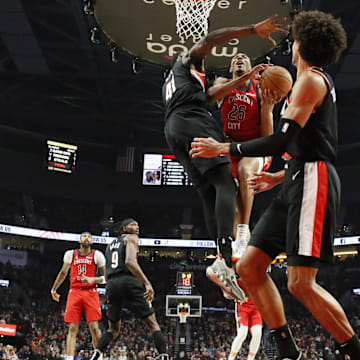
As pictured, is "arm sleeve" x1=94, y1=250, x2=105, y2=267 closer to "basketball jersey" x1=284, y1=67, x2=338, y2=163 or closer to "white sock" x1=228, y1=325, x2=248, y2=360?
"white sock" x1=228, y1=325, x2=248, y2=360

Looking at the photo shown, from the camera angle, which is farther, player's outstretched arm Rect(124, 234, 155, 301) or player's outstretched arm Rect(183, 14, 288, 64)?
player's outstretched arm Rect(124, 234, 155, 301)

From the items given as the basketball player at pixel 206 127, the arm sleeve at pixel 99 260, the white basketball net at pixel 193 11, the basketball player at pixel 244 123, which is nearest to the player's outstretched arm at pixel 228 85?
the basketball player at pixel 206 127

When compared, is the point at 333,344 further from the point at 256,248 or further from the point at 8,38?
the point at 256,248

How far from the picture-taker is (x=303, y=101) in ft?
11.4

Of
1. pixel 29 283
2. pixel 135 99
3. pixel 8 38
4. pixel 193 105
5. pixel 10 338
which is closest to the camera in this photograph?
pixel 193 105

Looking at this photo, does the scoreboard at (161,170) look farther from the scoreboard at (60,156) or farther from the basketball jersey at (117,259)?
the basketball jersey at (117,259)

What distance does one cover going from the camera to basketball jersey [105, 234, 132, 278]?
7.95 metres

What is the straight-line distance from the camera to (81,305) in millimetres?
8812

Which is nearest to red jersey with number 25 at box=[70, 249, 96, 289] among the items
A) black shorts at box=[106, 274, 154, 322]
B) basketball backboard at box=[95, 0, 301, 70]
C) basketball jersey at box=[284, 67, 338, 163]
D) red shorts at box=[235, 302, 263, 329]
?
black shorts at box=[106, 274, 154, 322]

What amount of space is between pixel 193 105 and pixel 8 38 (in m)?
14.1

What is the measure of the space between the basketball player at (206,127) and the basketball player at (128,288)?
10.3 ft

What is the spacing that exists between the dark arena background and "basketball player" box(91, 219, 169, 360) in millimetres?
8975

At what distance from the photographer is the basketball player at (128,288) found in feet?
25.2

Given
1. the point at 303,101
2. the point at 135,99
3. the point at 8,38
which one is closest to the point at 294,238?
the point at 303,101
